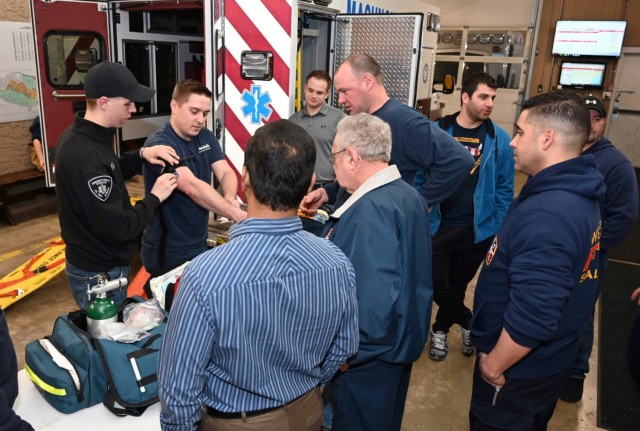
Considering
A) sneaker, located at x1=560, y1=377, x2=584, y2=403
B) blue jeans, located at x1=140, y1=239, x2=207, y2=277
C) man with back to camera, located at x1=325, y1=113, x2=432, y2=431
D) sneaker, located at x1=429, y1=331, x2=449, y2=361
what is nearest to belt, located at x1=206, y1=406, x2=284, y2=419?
man with back to camera, located at x1=325, y1=113, x2=432, y2=431

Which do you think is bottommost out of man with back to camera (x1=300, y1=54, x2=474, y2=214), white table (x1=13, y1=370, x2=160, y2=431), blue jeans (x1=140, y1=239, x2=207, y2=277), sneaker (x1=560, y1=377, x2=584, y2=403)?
sneaker (x1=560, y1=377, x2=584, y2=403)

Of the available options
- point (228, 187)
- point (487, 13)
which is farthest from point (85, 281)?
point (487, 13)

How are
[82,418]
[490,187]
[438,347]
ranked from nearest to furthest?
[82,418] → [490,187] → [438,347]

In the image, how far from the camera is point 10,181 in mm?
6152

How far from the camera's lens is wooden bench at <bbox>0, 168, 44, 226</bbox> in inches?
240

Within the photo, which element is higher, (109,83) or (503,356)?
(109,83)

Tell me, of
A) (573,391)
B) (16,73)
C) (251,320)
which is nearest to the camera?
(251,320)

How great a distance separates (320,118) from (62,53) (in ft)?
8.55

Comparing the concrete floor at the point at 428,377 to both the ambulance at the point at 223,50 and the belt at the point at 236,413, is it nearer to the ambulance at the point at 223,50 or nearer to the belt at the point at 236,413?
the ambulance at the point at 223,50

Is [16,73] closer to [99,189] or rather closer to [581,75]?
[99,189]

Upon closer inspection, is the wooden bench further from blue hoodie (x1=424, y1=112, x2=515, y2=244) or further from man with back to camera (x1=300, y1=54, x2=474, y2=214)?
blue hoodie (x1=424, y1=112, x2=515, y2=244)

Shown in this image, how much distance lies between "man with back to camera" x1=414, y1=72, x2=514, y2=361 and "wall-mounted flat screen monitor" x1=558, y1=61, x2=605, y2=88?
374 inches

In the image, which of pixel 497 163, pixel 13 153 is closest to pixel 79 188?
pixel 497 163

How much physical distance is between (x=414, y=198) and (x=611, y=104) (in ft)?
39.1
